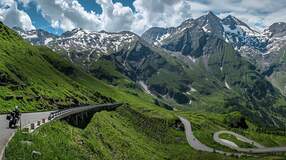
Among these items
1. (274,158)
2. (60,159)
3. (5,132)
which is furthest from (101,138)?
(274,158)

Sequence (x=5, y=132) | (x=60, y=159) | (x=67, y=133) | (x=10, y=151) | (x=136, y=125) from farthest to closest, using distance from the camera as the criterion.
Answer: (x=136, y=125) → (x=67, y=133) → (x=5, y=132) → (x=60, y=159) → (x=10, y=151)

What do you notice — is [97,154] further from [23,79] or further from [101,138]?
[23,79]

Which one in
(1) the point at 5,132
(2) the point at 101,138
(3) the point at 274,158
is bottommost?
(3) the point at 274,158

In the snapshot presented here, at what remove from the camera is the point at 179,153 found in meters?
180

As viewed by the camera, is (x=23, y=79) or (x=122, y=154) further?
(x=23, y=79)

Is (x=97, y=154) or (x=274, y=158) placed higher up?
(x=97, y=154)

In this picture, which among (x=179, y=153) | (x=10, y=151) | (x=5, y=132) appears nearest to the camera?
(x=10, y=151)

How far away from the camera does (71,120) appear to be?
93.3m

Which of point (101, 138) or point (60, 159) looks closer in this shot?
point (60, 159)

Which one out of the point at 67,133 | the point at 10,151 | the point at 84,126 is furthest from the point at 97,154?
the point at 10,151

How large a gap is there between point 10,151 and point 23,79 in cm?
14546

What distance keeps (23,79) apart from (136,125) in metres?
54.1

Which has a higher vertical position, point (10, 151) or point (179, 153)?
point (10, 151)

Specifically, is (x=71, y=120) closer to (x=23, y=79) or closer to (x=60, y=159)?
(x=60, y=159)
